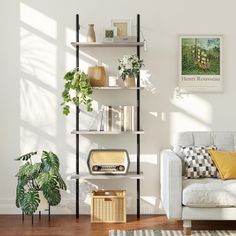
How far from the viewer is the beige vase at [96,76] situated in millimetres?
5070

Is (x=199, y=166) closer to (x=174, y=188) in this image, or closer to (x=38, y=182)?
(x=174, y=188)

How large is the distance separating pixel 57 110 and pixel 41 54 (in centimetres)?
60

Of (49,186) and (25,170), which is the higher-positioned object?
(25,170)

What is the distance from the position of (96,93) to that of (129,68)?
0.48 meters

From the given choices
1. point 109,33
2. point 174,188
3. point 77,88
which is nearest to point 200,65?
point 109,33

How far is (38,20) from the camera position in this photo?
5285 millimetres

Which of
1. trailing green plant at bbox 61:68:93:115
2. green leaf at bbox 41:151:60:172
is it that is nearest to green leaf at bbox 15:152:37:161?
green leaf at bbox 41:151:60:172

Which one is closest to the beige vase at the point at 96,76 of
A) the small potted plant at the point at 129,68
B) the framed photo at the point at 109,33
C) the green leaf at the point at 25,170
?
the small potted plant at the point at 129,68

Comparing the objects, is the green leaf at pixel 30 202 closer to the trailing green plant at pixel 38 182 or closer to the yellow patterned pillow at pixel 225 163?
the trailing green plant at pixel 38 182

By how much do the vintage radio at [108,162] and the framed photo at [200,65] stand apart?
0.97 metres

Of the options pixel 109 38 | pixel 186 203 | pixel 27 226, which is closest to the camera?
pixel 186 203

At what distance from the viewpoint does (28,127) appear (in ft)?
17.5

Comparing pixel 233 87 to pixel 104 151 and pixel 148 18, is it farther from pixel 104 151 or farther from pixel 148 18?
pixel 104 151

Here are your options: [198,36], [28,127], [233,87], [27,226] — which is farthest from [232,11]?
[27,226]
